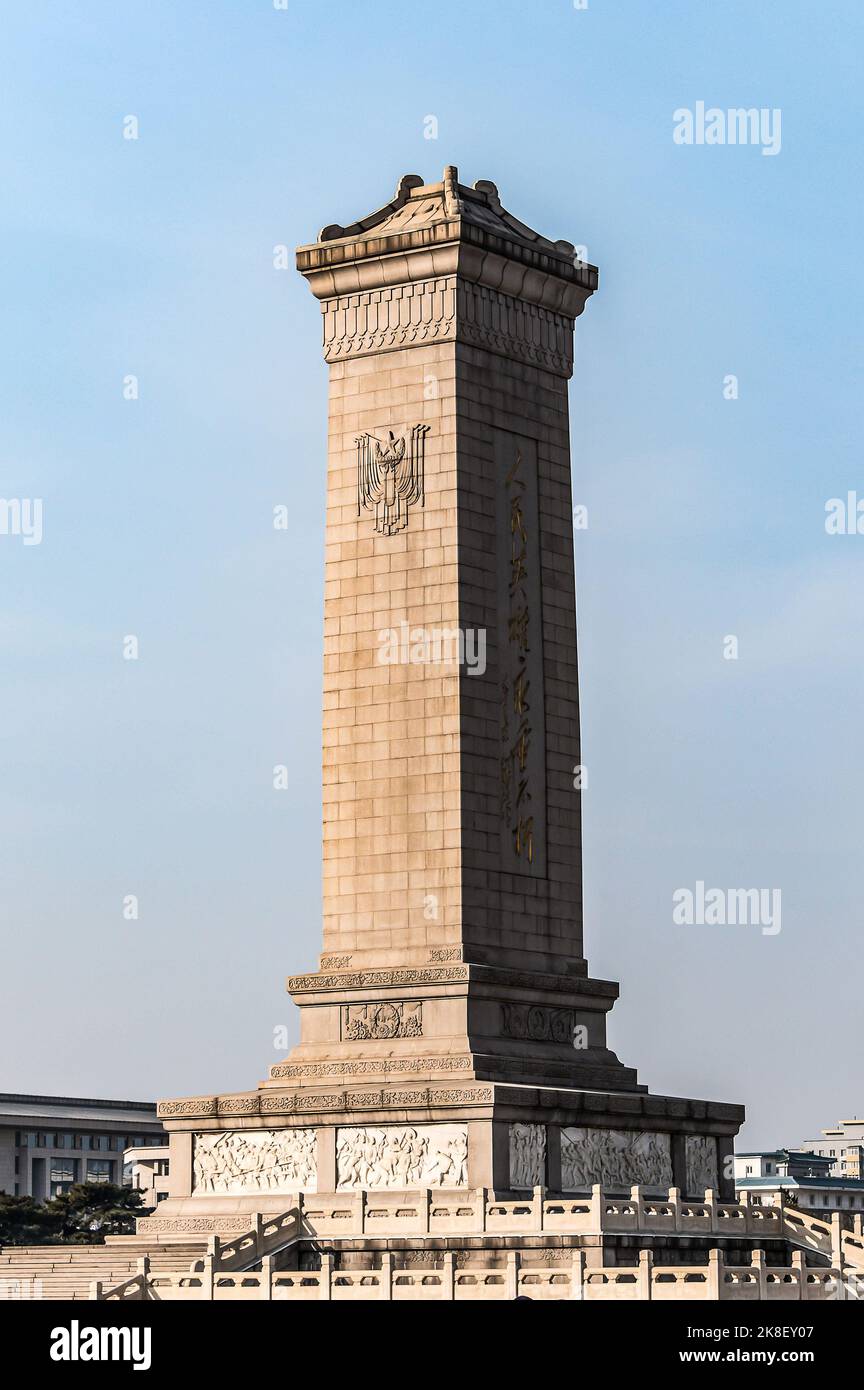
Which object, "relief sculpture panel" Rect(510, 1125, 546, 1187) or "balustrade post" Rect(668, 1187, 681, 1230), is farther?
"relief sculpture panel" Rect(510, 1125, 546, 1187)

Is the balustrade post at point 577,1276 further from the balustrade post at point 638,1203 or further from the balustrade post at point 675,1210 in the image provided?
the balustrade post at point 675,1210

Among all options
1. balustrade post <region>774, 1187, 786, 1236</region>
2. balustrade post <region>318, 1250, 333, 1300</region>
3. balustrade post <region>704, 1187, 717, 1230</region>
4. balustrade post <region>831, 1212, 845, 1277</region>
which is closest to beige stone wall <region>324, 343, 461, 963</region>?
balustrade post <region>704, 1187, 717, 1230</region>

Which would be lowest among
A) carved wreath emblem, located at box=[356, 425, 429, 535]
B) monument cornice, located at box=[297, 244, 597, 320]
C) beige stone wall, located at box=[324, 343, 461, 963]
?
beige stone wall, located at box=[324, 343, 461, 963]

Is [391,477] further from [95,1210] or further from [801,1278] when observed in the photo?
[95,1210]

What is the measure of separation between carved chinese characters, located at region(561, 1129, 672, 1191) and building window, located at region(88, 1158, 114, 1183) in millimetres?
59414

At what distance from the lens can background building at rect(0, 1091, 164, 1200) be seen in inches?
4077

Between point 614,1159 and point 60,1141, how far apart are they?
60546mm

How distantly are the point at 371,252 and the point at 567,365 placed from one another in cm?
A: 485

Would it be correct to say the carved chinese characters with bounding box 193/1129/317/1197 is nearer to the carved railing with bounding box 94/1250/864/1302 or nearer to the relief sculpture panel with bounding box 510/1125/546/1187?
the relief sculpture panel with bounding box 510/1125/546/1187

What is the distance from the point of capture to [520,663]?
5191 centimetres

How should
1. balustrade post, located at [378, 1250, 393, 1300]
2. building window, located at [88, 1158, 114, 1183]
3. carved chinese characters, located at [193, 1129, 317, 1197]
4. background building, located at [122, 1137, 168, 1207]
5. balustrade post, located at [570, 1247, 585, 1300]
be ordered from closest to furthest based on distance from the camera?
1. balustrade post, located at [570, 1247, 585, 1300]
2. balustrade post, located at [378, 1250, 393, 1300]
3. carved chinese characters, located at [193, 1129, 317, 1197]
4. background building, located at [122, 1137, 168, 1207]
5. building window, located at [88, 1158, 114, 1183]

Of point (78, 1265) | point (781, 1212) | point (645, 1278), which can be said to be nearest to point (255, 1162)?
point (78, 1265)
